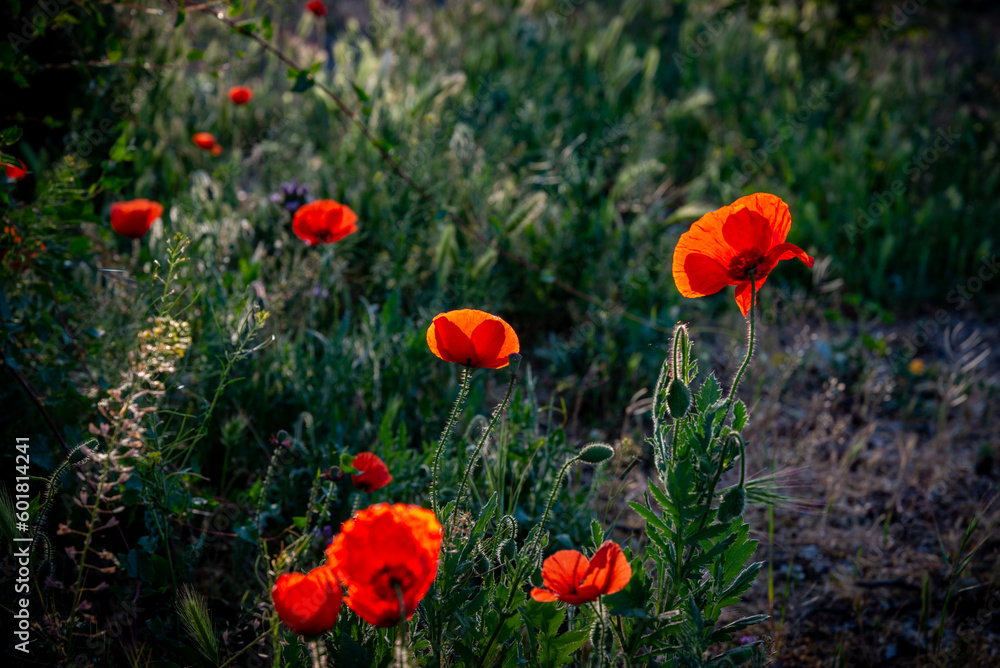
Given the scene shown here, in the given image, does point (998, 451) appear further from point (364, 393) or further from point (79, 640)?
point (79, 640)

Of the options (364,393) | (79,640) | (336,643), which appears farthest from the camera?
(364,393)

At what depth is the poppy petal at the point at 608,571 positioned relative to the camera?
1.03 m

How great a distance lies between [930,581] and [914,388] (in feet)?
3.49

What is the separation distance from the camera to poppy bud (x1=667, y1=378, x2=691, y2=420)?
1.06 m

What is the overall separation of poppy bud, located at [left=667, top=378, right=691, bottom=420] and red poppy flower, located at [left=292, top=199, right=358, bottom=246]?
1.05m

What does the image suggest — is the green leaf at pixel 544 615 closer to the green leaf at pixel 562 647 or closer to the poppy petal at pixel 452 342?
the green leaf at pixel 562 647

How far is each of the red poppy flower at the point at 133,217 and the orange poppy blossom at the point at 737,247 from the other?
1.42m

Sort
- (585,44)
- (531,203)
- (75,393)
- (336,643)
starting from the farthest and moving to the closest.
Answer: (585,44), (531,203), (75,393), (336,643)

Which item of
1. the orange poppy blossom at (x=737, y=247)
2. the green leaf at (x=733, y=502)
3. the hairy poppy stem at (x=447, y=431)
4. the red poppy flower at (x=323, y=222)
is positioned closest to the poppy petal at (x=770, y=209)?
the orange poppy blossom at (x=737, y=247)

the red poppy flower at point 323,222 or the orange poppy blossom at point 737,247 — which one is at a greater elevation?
the orange poppy blossom at point 737,247

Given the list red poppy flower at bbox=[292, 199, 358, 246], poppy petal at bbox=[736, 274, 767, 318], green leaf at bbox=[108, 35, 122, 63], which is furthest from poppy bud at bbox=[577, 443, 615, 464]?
green leaf at bbox=[108, 35, 122, 63]

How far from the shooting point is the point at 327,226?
187 centimetres

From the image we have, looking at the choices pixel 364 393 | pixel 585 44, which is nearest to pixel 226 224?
pixel 364 393

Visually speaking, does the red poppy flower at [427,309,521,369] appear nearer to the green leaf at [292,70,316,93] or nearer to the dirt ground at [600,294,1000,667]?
the dirt ground at [600,294,1000,667]
